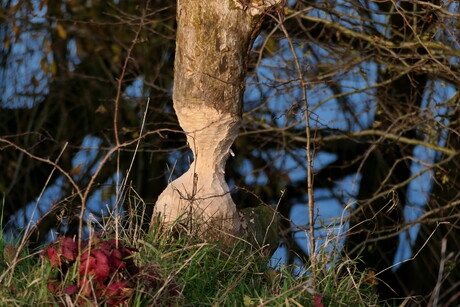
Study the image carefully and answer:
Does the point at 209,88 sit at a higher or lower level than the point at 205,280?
higher

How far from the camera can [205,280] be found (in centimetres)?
296

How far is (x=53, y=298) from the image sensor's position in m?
2.57

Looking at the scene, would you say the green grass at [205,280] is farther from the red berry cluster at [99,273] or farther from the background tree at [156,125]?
the background tree at [156,125]

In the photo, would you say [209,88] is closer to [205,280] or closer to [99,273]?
[205,280]

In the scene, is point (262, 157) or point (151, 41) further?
point (262, 157)

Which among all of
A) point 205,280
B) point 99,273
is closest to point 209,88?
point 205,280

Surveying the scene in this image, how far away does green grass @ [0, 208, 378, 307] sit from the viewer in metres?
2.64

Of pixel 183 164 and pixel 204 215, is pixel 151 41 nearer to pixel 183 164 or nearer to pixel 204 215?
pixel 183 164

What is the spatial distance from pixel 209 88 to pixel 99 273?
4.38 ft

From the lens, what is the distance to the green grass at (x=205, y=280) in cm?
264

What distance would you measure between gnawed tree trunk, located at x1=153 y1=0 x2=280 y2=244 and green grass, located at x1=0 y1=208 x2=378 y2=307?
16 cm

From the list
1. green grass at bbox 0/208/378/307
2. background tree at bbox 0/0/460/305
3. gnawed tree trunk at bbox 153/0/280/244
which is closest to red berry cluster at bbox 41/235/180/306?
green grass at bbox 0/208/378/307

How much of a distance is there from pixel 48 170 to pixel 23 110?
68 centimetres

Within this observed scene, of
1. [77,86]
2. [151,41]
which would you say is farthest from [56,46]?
[151,41]
